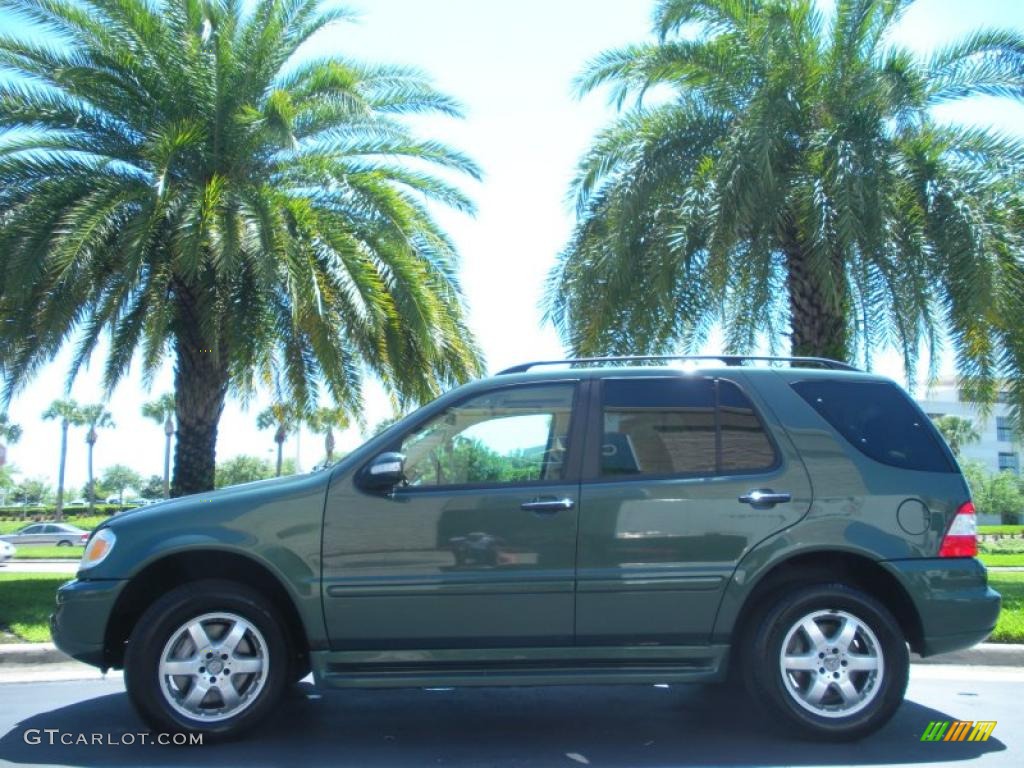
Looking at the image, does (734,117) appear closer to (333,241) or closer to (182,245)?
(333,241)

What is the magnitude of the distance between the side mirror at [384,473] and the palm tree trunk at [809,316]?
8.79 m

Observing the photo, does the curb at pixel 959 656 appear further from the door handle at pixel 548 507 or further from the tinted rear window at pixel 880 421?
the door handle at pixel 548 507

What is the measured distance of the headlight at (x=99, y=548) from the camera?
5352 mm

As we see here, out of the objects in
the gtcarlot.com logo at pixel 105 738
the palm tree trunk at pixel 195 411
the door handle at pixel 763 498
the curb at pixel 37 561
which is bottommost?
the gtcarlot.com logo at pixel 105 738

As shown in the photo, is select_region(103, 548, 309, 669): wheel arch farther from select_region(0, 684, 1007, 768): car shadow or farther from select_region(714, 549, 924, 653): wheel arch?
select_region(714, 549, 924, 653): wheel arch

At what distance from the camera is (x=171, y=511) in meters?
5.34

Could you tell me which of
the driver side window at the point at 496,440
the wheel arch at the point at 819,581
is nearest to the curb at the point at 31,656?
the driver side window at the point at 496,440

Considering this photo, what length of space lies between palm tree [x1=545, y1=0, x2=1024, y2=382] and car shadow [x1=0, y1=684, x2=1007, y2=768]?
21.7 ft

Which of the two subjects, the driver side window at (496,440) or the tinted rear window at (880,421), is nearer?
the driver side window at (496,440)

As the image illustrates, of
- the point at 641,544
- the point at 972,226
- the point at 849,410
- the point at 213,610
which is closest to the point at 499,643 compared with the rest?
the point at 641,544

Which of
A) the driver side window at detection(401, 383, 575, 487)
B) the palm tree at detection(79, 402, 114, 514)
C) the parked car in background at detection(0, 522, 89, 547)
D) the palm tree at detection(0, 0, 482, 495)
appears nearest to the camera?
the driver side window at detection(401, 383, 575, 487)

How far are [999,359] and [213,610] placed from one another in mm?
10640

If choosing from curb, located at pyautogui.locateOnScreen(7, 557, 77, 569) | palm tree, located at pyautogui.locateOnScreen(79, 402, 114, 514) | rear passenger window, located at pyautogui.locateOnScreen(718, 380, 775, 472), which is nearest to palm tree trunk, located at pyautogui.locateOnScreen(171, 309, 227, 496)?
rear passenger window, located at pyautogui.locateOnScreen(718, 380, 775, 472)

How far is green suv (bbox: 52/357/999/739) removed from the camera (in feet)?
17.0
